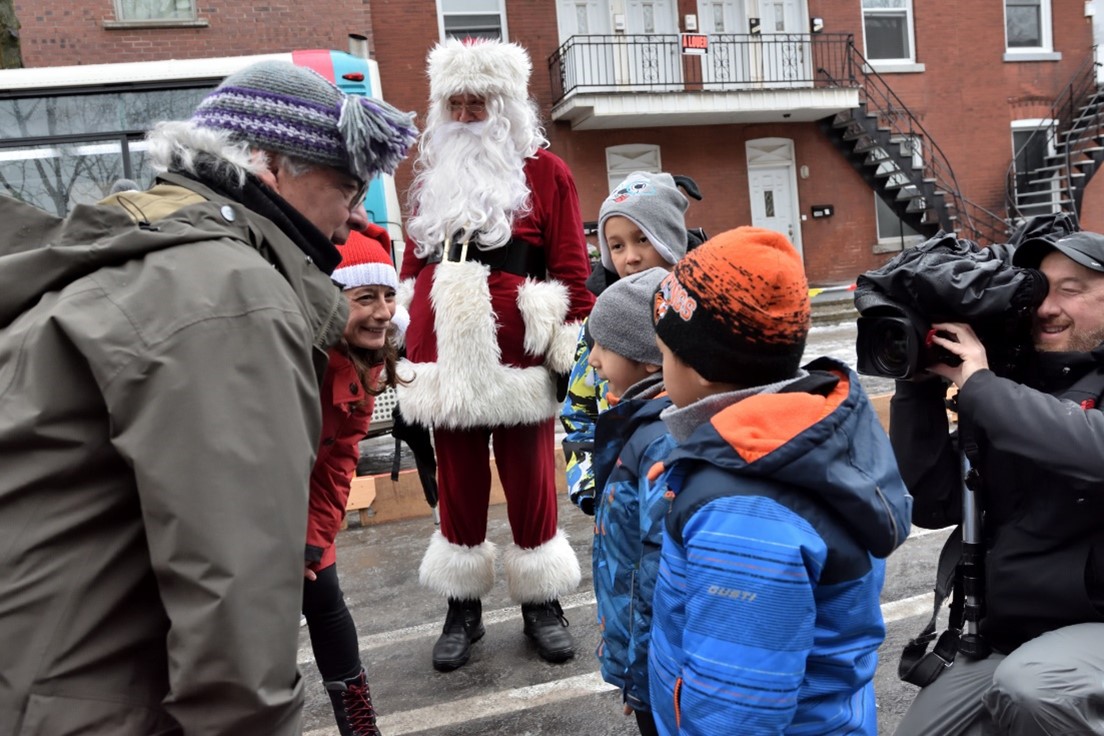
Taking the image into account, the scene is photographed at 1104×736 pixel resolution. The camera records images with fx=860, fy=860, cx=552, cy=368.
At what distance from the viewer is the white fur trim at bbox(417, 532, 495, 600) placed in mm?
3404

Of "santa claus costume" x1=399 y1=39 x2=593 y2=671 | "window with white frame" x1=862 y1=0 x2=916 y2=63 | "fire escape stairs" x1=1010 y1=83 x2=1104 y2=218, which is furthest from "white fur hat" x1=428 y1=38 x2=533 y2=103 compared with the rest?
"fire escape stairs" x1=1010 y1=83 x2=1104 y2=218

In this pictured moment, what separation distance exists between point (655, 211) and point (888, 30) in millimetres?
16762

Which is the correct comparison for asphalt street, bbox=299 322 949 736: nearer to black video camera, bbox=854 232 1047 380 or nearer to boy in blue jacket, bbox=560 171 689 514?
black video camera, bbox=854 232 1047 380

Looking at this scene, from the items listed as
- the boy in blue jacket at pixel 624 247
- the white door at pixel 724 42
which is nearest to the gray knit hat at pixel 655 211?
the boy in blue jacket at pixel 624 247

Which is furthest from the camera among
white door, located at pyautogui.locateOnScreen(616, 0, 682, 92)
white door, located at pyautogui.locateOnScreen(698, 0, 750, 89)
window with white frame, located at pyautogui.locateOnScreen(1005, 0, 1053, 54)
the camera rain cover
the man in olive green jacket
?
window with white frame, located at pyautogui.locateOnScreen(1005, 0, 1053, 54)

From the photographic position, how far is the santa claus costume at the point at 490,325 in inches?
131

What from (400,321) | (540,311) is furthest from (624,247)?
(400,321)

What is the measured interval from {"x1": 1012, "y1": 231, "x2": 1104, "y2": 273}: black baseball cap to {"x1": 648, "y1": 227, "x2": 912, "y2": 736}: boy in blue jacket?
0.94 m

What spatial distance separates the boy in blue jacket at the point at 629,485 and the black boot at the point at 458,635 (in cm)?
135

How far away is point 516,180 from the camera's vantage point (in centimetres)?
340

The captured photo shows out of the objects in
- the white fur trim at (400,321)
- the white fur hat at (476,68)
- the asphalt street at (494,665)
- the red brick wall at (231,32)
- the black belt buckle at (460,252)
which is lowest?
the asphalt street at (494,665)

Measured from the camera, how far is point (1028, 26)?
1811 cm

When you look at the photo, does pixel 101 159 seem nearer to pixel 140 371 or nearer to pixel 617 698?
pixel 617 698

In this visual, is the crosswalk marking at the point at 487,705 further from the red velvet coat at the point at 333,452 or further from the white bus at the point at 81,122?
the white bus at the point at 81,122
